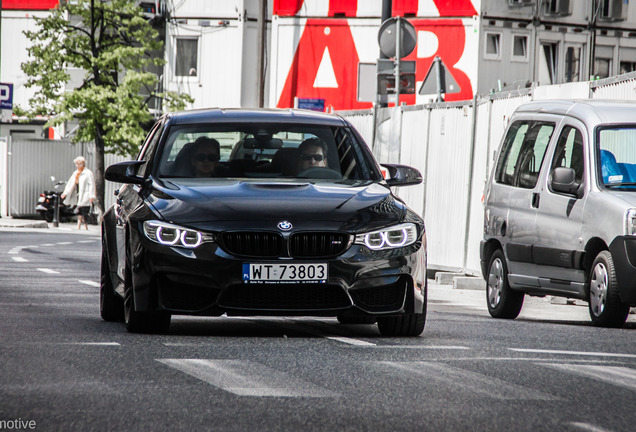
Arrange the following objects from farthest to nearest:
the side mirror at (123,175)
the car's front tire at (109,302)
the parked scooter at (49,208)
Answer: the parked scooter at (49,208), the car's front tire at (109,302), the side mirror at (123,175)

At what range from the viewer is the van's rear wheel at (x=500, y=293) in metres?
13.3

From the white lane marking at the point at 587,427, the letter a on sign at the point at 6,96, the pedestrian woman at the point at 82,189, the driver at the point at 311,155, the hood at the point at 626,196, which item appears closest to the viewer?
the white lane marking at the point at 587,427

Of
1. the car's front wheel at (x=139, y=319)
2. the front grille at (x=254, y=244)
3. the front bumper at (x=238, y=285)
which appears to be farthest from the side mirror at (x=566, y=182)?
the car's front wheel at (x=139, y=319)

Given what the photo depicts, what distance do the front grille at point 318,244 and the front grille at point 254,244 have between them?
0.10 metres

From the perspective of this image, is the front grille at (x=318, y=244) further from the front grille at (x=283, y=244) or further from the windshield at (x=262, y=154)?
the windshield at (x=262, y=154)

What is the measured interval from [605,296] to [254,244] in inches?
148

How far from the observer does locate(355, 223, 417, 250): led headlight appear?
931 centimetres

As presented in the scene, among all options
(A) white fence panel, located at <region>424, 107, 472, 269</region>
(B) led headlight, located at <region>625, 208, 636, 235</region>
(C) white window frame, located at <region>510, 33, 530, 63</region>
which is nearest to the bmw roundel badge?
(B) led headlight, located at <region>625, 208, 636, 235</region>

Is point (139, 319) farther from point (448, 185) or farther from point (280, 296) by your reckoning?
point (448, 185)

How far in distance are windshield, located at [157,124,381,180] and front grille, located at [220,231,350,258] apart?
115cm

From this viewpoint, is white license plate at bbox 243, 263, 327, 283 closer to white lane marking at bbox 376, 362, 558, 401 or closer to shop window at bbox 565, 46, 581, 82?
white lane marking at bbox 376, 362, 558, 401

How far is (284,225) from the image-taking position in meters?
9.21


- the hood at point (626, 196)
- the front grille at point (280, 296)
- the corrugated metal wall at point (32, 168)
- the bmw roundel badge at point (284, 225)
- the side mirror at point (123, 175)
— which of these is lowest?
the corrugated metal wall at point (32, 168)

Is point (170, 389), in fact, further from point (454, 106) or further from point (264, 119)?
point (454, 106)
